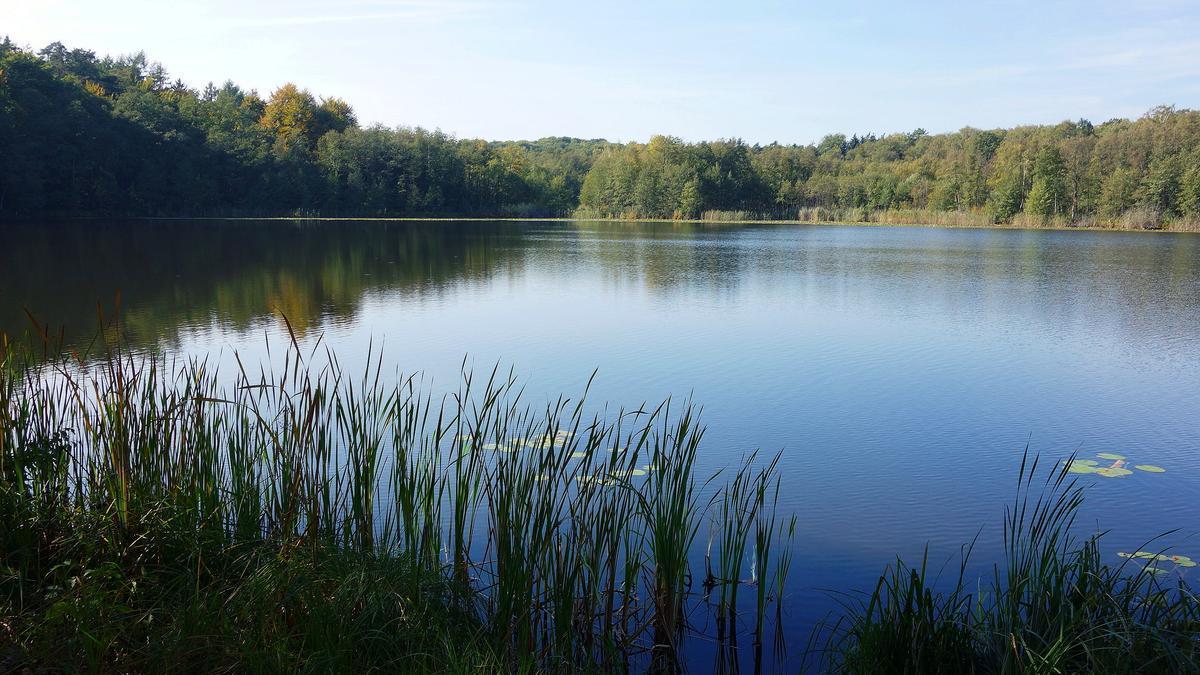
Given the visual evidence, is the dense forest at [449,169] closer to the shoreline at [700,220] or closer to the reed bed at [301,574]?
the shoreline at [700,220]

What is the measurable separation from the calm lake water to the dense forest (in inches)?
752

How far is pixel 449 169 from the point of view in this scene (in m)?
59.8

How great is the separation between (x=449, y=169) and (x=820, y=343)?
5227 centimetres

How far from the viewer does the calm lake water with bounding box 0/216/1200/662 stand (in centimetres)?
516

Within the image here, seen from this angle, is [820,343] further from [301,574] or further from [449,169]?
[449,169]

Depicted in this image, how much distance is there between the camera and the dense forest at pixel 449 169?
39062 mm

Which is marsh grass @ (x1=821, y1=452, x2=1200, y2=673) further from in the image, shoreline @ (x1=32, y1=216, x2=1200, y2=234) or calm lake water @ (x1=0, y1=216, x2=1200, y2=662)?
shoreline @ (x1=32, y1=216, x2=1200, y2=234)

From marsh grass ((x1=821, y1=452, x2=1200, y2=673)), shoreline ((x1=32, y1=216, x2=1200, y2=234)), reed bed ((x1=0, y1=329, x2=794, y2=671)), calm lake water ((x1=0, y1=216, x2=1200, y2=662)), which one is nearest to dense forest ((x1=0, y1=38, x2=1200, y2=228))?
shoreline ((x1=32, y1=216, x2=1200, y2=234))

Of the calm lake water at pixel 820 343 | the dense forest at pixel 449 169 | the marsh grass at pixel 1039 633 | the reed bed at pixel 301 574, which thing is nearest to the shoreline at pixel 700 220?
the dense forest at pixel 449 169

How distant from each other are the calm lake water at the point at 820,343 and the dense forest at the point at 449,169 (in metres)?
19.1

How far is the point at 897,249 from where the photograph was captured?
2778cm

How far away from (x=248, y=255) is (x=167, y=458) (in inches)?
746

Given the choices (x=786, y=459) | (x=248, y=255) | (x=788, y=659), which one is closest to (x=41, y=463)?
(x=788, y=659)

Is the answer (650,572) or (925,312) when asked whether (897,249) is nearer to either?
(925,312)
